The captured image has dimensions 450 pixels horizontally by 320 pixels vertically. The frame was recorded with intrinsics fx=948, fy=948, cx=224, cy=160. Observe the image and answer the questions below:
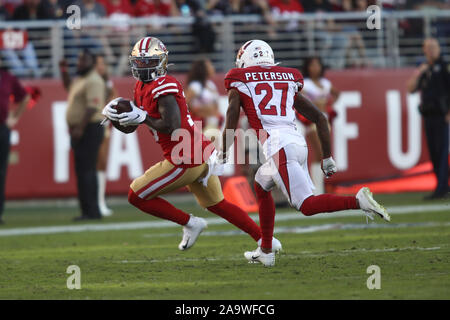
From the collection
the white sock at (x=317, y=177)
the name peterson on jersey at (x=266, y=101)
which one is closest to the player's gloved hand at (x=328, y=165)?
the name peterson on jersey at (x=266, y=101)

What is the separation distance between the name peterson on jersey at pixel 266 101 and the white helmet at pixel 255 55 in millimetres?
99

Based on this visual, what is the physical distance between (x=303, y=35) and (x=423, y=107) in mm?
3178

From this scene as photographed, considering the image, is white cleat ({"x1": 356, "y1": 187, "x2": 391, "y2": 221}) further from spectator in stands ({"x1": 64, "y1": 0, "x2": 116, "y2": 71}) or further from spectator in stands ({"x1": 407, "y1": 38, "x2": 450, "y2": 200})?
spectator in stands ({"x1": 64, "y1": 0, "x2": 116, "y2": 71})

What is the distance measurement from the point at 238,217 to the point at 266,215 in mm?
455

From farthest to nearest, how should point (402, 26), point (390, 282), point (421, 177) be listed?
point (402, 26) → point (421, 177) → point (390, 282)

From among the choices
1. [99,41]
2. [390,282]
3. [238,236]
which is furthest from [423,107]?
[390,282]

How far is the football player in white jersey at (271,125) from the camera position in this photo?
702 cm

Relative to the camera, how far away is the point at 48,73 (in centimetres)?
1485

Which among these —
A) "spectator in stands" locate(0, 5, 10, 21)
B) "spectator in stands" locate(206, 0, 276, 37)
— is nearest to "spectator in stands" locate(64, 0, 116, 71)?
"spectator in stands" locate(0, 5, 10, 21)

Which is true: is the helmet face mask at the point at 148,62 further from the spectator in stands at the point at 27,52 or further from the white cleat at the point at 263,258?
the spectator in stands at the point at 27,52

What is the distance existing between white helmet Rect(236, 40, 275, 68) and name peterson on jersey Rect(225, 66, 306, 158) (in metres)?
0.10

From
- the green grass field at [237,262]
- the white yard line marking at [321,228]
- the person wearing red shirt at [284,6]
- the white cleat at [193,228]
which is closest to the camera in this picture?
the green grass field at [237,262]
